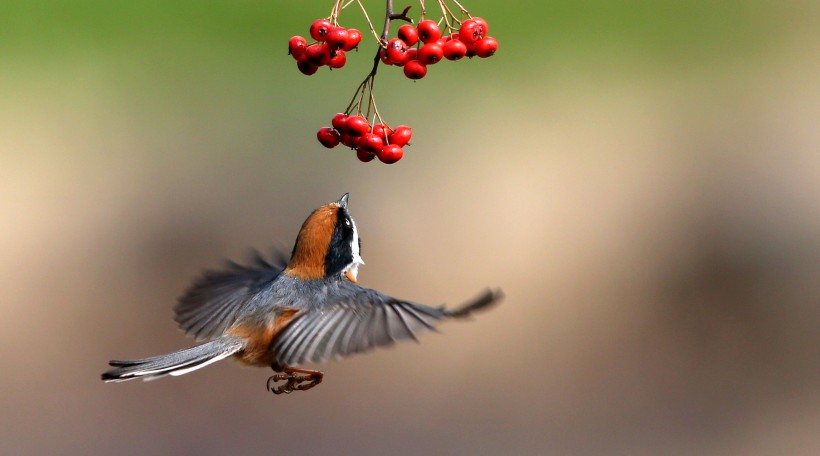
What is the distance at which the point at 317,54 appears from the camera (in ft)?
11.7

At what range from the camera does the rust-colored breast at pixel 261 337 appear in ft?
14.7

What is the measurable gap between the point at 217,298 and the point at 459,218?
191 inches

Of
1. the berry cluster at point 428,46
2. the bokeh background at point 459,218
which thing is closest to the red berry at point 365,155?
the berry cluster at point 428,46

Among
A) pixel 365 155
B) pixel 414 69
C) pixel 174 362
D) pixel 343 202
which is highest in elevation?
pixel 414 69

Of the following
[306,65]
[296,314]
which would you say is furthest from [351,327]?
[306,65]

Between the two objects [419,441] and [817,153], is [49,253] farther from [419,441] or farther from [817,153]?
[817,153]

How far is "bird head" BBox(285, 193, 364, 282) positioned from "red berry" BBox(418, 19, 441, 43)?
103 cm

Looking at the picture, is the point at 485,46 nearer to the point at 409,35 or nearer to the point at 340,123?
the point at 409,35

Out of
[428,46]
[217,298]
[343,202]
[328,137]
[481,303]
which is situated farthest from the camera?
[217,298]

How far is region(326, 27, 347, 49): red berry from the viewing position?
3.44m

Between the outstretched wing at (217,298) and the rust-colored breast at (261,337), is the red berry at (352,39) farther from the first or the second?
the outstretched wing at (217,298)

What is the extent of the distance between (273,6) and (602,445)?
205 inches

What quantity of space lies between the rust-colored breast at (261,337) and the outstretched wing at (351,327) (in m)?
0.08

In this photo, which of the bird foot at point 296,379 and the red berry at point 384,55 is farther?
the bird foot at point 296,379
